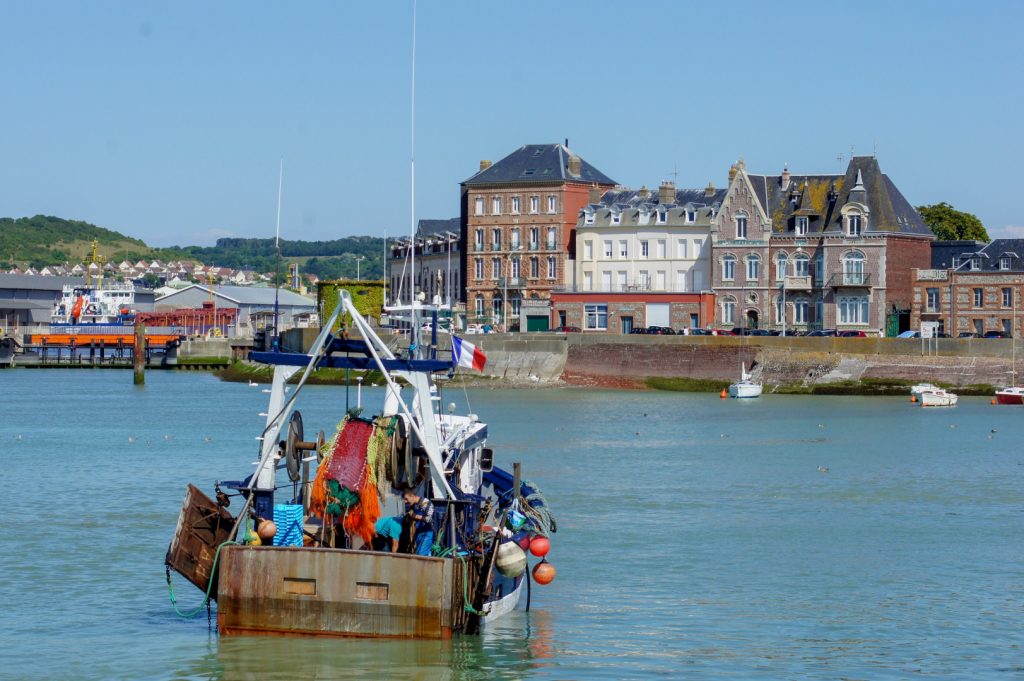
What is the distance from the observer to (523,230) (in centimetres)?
11650

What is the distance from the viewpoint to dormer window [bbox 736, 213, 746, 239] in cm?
10769

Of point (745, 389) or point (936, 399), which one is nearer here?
point (936, 399)

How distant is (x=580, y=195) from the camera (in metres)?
117

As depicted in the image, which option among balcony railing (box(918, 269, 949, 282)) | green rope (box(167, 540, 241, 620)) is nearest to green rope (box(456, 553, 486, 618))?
green rope (box(167, 540, 241, 620))

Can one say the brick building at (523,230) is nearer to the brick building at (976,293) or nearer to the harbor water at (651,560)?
the brick building at (976,293)

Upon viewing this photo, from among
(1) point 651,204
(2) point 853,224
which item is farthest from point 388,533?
(1) point 651,204

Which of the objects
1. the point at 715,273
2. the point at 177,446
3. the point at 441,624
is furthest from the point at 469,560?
the point at 715,273

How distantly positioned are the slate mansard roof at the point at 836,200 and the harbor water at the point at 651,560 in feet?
127

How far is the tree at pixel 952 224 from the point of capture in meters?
129

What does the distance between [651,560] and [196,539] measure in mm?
11747

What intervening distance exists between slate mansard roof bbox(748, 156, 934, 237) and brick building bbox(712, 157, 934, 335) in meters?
0.07

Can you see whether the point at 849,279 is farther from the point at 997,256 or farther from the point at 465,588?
the point at 465,588

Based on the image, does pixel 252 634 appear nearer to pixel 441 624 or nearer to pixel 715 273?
pixel 441 624

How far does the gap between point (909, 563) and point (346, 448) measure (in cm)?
1411
